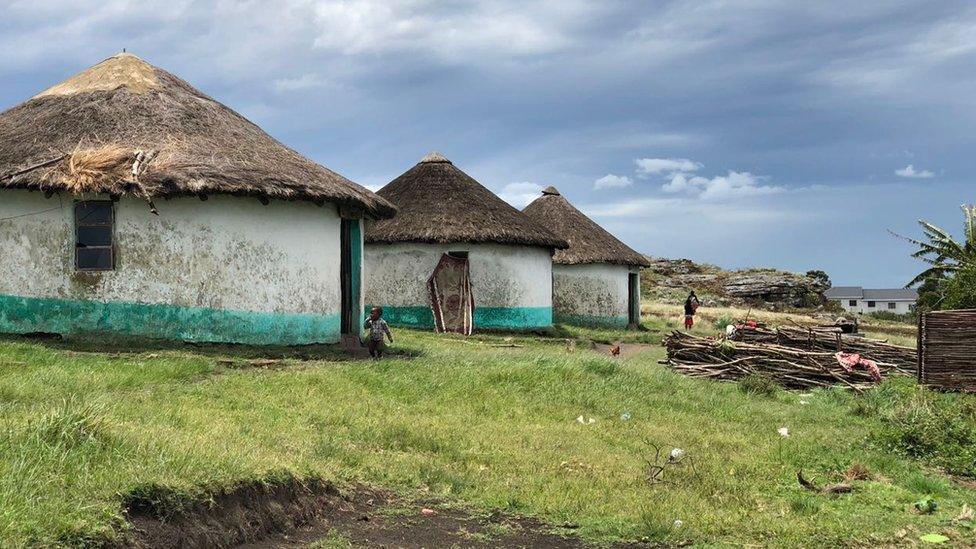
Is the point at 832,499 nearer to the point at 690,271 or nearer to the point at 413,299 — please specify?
the point at 413,299

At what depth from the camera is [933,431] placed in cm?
995

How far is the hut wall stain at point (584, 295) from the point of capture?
30.5 meters

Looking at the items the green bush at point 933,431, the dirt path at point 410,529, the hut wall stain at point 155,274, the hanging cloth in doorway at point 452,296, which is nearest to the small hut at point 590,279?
the hanging cloth in doorway at point 452,296

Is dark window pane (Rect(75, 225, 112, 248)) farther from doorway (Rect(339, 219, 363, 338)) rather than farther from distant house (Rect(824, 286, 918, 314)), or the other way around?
distant house (Rect(824, 286, 918, 314))

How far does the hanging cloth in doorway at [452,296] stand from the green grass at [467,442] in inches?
329

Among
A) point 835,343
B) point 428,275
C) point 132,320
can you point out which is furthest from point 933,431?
point 428,275

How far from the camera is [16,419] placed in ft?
22.6

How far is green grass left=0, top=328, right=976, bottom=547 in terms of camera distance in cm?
612

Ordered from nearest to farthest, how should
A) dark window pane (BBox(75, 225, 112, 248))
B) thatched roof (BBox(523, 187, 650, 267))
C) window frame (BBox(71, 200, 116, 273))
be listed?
window frame (BBox(71, 200, 116, 273)) → dark window pane (BBox(75, 225, 112, 248)) → thatched roof (BBox(523, 187, 650, 267))

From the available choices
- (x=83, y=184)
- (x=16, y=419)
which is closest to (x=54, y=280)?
(x=83, y=184)

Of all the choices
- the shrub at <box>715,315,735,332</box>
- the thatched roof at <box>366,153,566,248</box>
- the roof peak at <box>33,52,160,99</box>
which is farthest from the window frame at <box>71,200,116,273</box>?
the shrub at <box>715,315,735,332</box>

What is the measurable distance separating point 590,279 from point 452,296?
26.9 ft

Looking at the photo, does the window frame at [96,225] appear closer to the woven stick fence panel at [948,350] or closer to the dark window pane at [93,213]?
the dark window pane at [93,213]

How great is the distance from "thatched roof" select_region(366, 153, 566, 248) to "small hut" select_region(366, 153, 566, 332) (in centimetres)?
3
